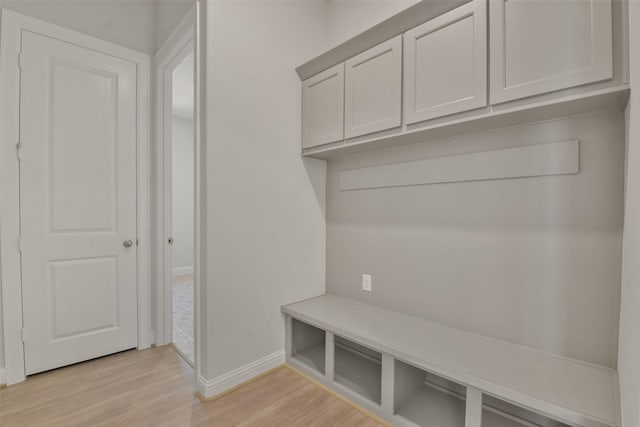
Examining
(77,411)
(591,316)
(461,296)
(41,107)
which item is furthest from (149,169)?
(591,316)

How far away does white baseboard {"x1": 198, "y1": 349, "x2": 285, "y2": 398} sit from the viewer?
5.51 feet

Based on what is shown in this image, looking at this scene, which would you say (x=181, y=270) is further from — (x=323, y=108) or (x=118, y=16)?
(x=323, y=108)

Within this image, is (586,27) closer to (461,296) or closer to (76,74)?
(461,296)

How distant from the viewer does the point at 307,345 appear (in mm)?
2209

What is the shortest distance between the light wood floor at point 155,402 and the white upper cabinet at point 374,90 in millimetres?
1656

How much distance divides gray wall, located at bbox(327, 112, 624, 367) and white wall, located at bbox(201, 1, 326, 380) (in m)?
0.58

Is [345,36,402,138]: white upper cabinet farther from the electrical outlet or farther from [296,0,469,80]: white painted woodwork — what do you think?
the electrical outlet

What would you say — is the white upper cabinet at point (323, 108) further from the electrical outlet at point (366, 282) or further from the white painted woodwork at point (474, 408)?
the white painted woodwork at point (474, 408)

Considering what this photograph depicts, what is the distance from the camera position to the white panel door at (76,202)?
1891 mm

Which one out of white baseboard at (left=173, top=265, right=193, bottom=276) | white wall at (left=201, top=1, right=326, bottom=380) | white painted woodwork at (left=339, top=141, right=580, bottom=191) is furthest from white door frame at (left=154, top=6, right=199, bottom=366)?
white baseboard at (left=173, top=265, right=193, bottom=276)

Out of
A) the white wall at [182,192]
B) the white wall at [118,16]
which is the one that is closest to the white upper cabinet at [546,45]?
the white wall at [118,16]

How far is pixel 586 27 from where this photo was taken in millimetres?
1102

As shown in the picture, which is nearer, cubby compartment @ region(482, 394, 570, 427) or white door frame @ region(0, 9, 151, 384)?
cubby compartment @ region(482, 394, 570, 427)

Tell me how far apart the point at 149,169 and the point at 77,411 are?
168 cm
